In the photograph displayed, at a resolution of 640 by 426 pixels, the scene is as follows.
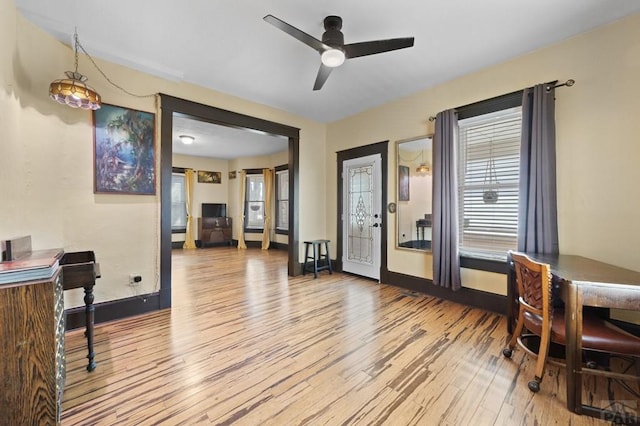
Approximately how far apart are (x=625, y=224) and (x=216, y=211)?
8659mm

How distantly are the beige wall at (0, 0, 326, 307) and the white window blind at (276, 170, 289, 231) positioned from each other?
4.59 metres

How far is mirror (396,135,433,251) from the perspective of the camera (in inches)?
156

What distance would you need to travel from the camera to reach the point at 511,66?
2.90m

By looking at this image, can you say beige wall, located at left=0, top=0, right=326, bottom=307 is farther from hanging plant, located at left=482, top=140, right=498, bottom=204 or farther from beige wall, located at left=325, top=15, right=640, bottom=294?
hanging plant, located at left=482, top=140, right=498, bottom=204

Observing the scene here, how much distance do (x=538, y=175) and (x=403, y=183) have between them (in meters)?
1.76

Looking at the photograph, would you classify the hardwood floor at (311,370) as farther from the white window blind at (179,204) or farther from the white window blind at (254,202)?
the white window blind at (179,204)

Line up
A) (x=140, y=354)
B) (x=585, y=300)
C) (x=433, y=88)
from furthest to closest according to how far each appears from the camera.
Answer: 1. (x=433, y=88)
2. (x=140, y=354)
3. (x=585, y=300)

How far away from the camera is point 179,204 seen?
8.06 m

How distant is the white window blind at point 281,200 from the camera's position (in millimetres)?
7929

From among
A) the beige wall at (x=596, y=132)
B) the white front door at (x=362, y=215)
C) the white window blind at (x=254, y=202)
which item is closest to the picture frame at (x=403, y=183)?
the white front door at (x=362, y=215)

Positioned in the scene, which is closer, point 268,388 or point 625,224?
point 268,388

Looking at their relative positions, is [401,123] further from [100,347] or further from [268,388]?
[100,347]

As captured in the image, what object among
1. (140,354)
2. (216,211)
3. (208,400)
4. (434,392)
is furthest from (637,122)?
(216,211)

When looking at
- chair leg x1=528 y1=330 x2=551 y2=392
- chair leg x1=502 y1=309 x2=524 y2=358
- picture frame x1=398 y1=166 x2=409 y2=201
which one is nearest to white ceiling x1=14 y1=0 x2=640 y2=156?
picture frame x1=398 y1=166 x2=409 y2=201
